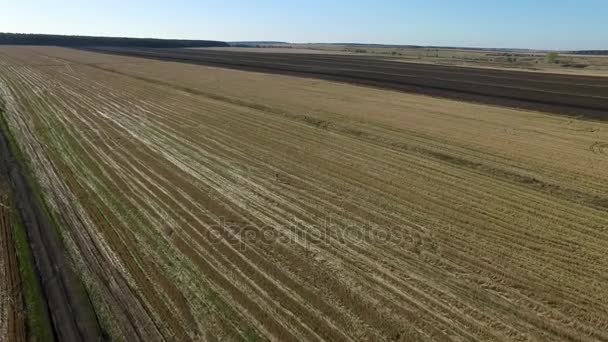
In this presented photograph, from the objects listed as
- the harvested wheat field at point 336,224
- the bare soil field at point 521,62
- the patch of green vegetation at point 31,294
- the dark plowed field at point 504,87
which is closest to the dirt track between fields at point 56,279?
the patch of green vegetation at point 31,294

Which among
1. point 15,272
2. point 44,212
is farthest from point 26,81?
point 15,272

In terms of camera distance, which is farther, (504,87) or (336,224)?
(504,87)

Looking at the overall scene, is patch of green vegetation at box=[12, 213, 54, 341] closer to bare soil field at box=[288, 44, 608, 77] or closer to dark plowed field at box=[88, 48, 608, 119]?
→ dark plowed field at box=[88, 48, 608, 119]

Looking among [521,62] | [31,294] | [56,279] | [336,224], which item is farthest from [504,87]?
[521,62]

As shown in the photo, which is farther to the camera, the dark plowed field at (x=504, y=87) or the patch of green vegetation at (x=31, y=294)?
the dark plowed field at (x=504, y=87)

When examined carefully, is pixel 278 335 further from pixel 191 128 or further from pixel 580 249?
pixel 191 128

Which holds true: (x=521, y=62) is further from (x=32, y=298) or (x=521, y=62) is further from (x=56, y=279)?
(x=32, y=298)

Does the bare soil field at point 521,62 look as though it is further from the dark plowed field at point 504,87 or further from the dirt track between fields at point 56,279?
the dirt track between fields at point 56,279

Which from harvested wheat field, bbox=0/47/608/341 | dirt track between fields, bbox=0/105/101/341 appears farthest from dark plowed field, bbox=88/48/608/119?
dirt track between fields, bbox=0/105/101/341
